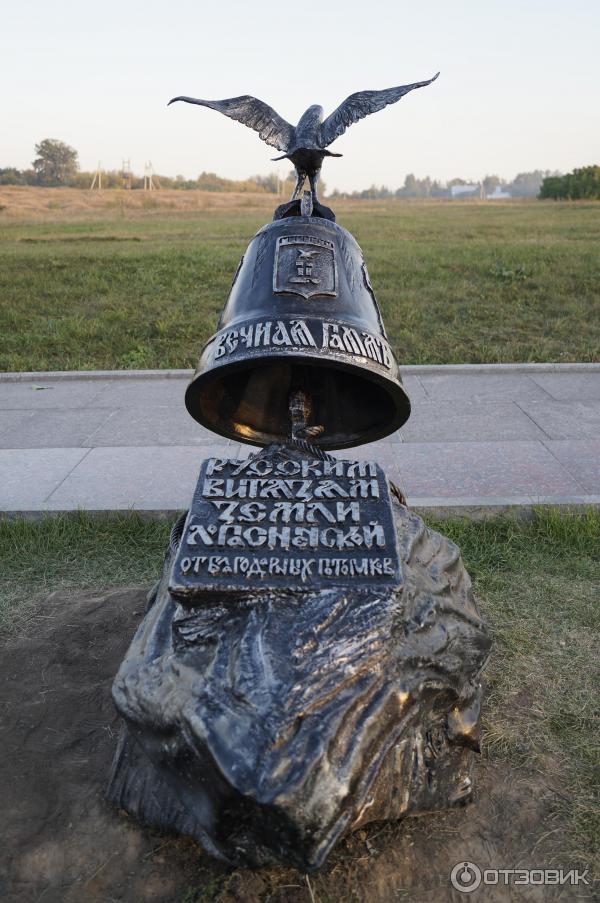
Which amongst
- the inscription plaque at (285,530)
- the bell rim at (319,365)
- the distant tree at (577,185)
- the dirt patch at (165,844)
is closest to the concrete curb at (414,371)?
the bell rim at (319,365)

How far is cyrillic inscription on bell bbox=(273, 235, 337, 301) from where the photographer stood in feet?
8.72

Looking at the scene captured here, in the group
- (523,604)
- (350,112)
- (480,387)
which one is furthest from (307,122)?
(480,387)

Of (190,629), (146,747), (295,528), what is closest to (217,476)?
(295,528)

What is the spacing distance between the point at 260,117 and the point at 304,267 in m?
0.75

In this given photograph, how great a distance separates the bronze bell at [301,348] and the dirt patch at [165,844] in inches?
52.5

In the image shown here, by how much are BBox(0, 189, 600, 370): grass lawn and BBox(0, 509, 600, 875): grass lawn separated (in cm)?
433

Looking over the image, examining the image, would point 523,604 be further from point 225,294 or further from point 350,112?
point 225,294

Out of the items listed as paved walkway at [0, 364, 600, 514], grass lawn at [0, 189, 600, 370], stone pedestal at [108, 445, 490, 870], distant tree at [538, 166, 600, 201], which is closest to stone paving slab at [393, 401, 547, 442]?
paved walkway at [0, 364, 600, 514]

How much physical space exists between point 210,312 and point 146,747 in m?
8.31

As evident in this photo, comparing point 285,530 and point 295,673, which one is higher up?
point 285,530

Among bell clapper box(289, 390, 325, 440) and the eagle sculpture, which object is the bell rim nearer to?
bell clapper box(289, 390, 325, 440)

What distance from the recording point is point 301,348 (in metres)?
2.46

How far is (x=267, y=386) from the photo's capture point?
338cm

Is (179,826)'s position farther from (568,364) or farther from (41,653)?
(568,364)
